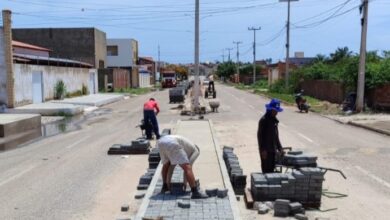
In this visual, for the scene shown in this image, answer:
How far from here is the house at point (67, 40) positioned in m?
71.4

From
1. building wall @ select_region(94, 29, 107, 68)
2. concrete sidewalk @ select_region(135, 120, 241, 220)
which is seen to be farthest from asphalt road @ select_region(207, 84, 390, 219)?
building wall @ select_region(94, 29, 107, 68)

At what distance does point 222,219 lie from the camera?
24.6 feet

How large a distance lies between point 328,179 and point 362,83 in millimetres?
18886

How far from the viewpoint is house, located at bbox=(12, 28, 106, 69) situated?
234ft

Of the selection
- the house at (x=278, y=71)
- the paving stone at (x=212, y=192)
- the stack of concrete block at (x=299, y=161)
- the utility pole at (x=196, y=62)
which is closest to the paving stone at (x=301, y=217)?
the paving stone at (x=212, y=192)

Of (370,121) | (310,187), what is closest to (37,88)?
(370,121)

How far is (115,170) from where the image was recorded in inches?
513

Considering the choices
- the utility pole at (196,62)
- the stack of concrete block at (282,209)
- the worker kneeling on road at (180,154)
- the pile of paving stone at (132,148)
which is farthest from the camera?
the utility pole at (196,62)

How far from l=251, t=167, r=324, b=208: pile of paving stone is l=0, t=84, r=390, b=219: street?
0.98ft

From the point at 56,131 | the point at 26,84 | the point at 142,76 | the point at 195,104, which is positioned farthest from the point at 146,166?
the point at 142,76

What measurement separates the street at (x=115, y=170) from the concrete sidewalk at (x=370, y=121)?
1.88 feet

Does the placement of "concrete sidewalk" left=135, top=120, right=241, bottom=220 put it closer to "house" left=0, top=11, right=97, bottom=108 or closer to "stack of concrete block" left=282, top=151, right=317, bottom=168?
"stack of concrete block" left=282, top=151, right=317, bottom=168

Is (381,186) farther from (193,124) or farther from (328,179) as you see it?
(193,124)

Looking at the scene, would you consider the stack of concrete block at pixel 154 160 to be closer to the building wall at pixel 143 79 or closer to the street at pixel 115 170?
the street at pixel 115 170
